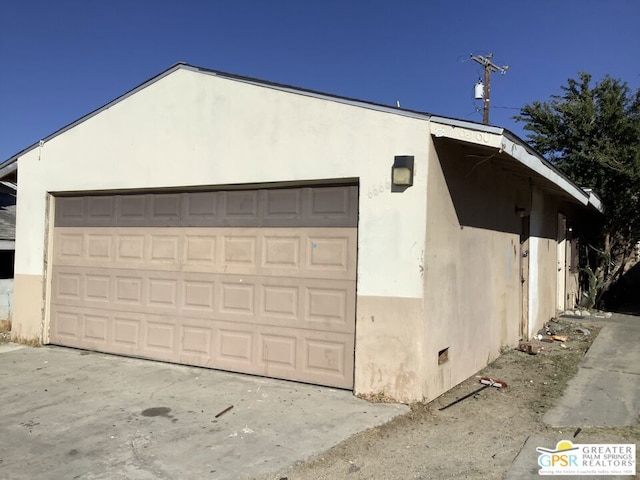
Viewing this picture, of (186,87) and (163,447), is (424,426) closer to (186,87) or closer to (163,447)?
(163,447)

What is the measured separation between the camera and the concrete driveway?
4.13 m

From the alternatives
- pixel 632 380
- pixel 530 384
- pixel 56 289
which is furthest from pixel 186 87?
pixel 632 380

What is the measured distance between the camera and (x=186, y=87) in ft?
23.5

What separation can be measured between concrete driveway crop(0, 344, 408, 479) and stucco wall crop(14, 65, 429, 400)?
3.05 feet

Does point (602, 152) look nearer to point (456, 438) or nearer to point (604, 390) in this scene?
point (604, 390)

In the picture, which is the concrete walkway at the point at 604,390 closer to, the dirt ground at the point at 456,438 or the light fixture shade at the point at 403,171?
the dirt ground at the point at 456,438

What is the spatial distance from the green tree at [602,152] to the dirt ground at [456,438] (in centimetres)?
850

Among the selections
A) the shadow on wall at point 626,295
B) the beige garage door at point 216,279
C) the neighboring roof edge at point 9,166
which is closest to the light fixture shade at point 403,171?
the beige garage door at point 216,279

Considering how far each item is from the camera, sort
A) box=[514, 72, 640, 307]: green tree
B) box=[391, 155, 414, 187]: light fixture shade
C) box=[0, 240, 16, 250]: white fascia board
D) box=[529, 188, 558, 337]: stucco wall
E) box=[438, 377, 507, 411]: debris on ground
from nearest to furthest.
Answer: box=[391, 155, 414, 187]: light fixture shade → box=[438, 377, 507, 411]: debris on ground → box=[529, 188, 558, 337]: stucco wall → box=[0, 240, 16, 250]: white fascia board → box=[514, 72, 640, 307]: green tree

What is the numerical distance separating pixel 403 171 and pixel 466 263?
1786mm

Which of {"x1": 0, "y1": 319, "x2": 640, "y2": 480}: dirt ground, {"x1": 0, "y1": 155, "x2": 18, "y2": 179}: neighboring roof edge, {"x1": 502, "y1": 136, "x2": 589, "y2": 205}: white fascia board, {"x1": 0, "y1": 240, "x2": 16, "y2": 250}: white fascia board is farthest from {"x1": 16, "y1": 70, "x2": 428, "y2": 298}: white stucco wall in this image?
{"x1": 0, "y1": 240, "x2": 16, "y2": 250}: white fascia board

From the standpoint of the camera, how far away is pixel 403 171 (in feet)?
18.0

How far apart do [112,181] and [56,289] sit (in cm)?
216

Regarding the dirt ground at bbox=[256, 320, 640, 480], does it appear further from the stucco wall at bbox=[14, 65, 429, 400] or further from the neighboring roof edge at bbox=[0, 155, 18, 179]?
the neighboring roof edge at bbox=[0, 155, 18, 179]
